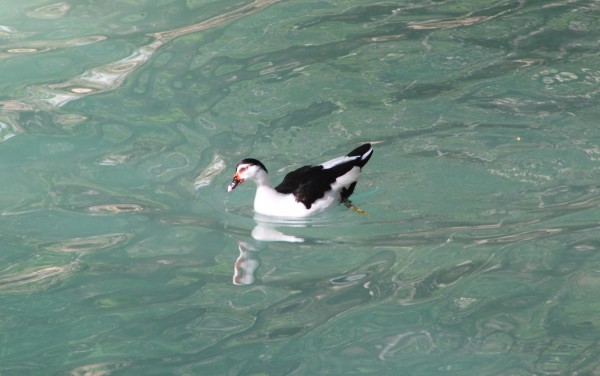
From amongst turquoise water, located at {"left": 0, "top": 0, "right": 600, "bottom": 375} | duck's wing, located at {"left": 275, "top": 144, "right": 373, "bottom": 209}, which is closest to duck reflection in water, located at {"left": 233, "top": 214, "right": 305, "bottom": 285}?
turquoise water, located at {"left": 0, "top": 0, "right": 600, "bottom": 375}

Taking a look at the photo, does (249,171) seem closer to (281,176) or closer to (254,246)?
(254,246)

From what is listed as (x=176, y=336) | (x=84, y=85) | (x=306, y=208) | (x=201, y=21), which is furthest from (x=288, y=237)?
(x=201, y=21)

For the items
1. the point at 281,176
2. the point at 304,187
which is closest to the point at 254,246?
the point at 304,187

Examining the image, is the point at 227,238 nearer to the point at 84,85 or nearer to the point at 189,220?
the point at 189,220

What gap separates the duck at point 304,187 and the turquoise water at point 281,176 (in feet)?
0.39

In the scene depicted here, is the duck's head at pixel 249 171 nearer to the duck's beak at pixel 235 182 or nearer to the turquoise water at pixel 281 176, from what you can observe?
the duck's beak at pixel 235 182

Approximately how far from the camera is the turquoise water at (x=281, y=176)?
5.49 m

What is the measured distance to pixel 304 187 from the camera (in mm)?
7062

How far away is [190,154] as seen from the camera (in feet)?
27.1

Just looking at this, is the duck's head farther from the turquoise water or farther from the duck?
the turquoise water

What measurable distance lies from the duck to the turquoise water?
120mm

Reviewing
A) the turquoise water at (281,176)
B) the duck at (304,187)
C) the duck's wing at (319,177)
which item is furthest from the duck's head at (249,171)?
the turquoise water at (281,176)

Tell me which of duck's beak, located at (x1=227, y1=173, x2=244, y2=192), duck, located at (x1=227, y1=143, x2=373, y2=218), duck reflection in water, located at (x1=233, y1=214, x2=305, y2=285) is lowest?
duck reflection in water, located at (x1=233, y1=214, x2=305, y2=285)

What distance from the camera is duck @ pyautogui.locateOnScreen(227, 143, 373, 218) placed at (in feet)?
23.1
